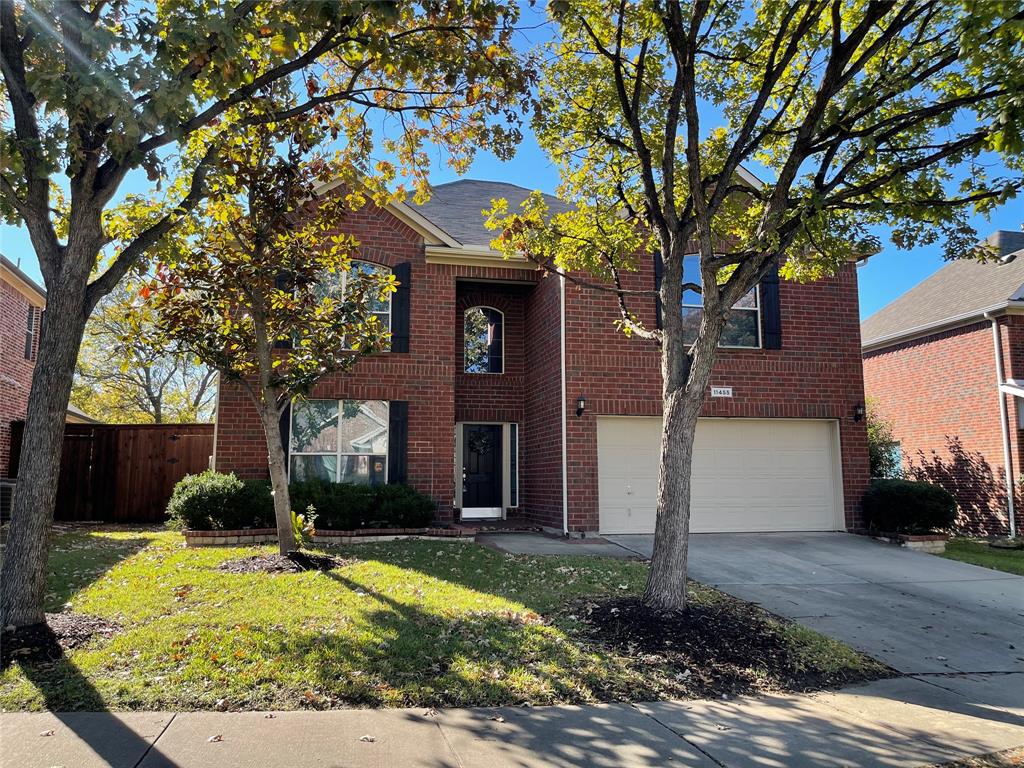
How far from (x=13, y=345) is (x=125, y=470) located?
14.9 feet

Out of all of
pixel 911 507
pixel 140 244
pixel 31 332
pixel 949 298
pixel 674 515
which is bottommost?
pixel 911 507

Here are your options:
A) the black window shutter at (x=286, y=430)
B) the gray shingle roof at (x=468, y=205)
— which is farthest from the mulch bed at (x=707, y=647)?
the gray shingle roof at (x=468, y=205)

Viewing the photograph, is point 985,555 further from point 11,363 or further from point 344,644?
point 11,363

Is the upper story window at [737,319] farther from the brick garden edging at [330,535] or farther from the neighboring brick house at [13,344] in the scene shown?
the neighboring brick house at [13,344]

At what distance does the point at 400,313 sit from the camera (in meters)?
13.0

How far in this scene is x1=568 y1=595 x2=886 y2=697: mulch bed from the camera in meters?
5.30

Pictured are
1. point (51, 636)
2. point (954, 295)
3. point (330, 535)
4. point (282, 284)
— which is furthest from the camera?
A: point (954, 295)

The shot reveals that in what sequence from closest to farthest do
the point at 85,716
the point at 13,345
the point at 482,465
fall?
1. the point at 85,716
2. the point at 482,465
3. the point at 13,345

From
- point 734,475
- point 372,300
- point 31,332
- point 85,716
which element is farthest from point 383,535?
point 31,332

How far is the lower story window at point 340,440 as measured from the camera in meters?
12.5

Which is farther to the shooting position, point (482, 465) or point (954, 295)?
point (954, 295)

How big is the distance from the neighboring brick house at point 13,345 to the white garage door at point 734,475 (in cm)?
1280

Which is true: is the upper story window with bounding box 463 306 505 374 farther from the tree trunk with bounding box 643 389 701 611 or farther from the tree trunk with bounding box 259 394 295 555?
the tree trunk with bounding box 643 389 701 611

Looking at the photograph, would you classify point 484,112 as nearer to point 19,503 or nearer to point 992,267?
point 19,503
